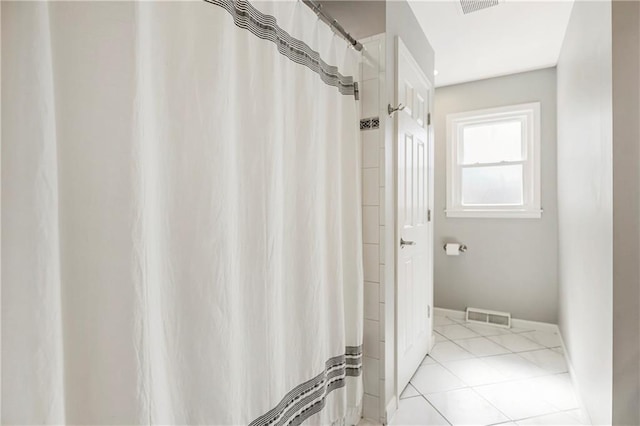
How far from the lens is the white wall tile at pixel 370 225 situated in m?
1.75

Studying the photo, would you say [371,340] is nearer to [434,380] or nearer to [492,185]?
[434,380]

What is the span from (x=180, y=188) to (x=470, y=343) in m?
2.83

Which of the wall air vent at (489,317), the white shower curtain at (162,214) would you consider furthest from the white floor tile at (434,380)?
the wall air vent at (489,317)

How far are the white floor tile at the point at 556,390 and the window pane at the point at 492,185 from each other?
5.34ft

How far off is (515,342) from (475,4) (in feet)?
8.66

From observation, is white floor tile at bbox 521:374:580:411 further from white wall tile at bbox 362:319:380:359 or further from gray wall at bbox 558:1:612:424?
white wall tile at bbox 362:319:380:359

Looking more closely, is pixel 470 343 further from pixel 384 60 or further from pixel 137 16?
pixel 137 16

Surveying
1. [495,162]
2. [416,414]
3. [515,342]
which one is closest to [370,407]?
[416,414]

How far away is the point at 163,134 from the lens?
0.82 meters

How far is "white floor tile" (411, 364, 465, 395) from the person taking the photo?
2.14m

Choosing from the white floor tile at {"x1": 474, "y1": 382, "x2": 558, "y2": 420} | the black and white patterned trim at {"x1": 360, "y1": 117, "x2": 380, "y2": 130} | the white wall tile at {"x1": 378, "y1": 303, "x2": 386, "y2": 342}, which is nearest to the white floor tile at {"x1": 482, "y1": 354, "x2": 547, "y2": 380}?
the white floor tile at {"x1": 474, "y1": 382, "x2": 558, "y2": 420}

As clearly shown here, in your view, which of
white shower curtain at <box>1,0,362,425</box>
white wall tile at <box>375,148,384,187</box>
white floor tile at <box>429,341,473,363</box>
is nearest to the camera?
white shower curtain at <box>1,0,362,425</box>

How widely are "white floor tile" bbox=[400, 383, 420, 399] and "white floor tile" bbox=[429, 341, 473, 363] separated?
1.65 feet

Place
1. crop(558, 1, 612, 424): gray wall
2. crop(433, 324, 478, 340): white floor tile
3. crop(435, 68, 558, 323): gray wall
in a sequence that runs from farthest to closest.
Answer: crop(435, 68, 558, 323): gray wall → crop(433, 324, 478, 340): white floor tile → crop(558, 1, 612, 424): gray wall
